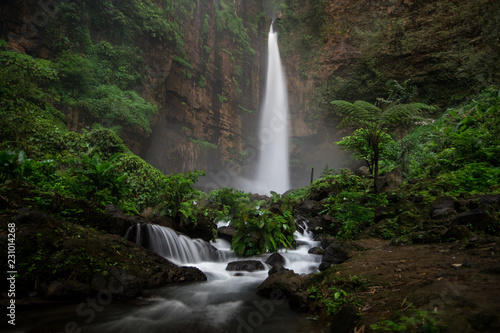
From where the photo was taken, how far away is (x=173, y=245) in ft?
19.6

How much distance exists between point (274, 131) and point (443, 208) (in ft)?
89.5

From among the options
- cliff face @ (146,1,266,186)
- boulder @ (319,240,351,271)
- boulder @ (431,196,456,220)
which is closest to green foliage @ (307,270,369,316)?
boulder @ (319,240,351,271)

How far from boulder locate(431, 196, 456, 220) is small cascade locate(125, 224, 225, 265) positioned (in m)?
5.16

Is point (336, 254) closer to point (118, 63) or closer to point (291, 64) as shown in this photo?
point (118, 63)

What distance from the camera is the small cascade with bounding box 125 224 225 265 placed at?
5.48m

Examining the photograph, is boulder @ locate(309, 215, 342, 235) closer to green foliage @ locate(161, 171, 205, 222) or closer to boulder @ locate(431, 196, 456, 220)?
boulder @ locate(431, 196, 456, 220)

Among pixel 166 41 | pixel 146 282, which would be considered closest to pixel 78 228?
pixel 146 282

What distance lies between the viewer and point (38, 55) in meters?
12.4

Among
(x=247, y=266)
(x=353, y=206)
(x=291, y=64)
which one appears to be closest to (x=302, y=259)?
(x=247, y=266)

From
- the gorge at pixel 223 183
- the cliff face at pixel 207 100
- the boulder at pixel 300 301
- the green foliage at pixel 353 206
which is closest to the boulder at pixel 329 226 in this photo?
the gorge at pixel 223 183

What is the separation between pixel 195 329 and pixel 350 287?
1.91 m

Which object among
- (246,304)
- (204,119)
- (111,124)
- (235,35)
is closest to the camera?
(246,304)

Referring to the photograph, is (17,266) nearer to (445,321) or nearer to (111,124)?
(445,321)

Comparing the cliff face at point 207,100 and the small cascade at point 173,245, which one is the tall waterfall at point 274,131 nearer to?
the cliff face at point 207,100
